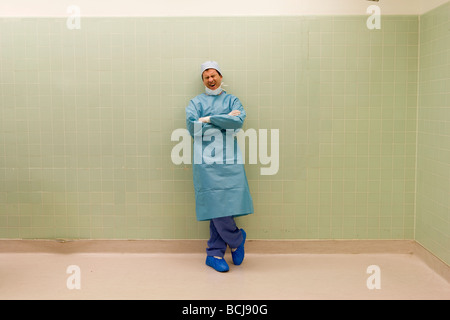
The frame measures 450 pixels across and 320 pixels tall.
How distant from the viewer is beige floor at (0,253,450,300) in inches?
110

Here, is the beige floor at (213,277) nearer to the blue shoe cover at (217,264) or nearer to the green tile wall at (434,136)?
the blue shoe cover at (217,264)

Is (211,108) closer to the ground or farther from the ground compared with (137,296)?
farther from the ground

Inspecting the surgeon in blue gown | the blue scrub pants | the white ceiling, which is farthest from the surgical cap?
the blue scrub pants

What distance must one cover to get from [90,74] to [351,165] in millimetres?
2055

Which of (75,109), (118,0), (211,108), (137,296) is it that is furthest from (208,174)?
(118,0)

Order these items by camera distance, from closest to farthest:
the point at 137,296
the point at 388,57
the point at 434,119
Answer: the point at 137,296 → the point at 434,119 → the point at 388,57

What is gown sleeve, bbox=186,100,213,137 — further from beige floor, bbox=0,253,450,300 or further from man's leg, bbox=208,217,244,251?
beige floor, bbox=0,253,450,300

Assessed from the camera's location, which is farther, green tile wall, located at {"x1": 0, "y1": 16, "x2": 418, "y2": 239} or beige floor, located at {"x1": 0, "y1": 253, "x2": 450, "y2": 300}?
green tile wall, located at {"x1": 0, "y1": 16, "x2": 418, "y2": 239}

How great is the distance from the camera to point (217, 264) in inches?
127

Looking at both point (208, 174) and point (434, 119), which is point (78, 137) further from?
point (434, 119)


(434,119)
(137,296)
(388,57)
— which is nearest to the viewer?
(137,296)

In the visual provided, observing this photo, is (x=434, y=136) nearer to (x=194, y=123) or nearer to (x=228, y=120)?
(x=228, y=120)

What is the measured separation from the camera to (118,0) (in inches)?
135

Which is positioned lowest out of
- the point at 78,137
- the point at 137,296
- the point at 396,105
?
the point at 137,296
